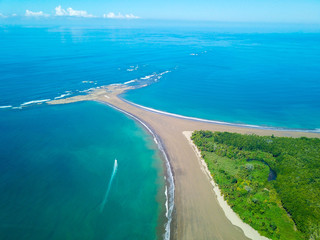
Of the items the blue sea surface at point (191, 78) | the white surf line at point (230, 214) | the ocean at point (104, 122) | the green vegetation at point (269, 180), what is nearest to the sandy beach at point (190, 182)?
the white surf line at point (230, 214)

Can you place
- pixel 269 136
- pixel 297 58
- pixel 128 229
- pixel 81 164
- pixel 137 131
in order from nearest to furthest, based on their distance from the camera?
pixel 128 229, pixel 81 164, pixel 269 136, pixel 137 131, pixel 297 58

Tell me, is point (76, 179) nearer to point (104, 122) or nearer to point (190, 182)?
point (190, 182)

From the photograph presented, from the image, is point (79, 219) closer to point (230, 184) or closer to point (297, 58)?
point (230, 184)

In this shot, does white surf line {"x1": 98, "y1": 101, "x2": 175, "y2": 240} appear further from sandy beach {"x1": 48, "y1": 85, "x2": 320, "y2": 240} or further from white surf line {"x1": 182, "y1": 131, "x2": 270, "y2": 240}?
white surf line {"x1": 182, "y1": 131, "x2": 270, "y2": 240}

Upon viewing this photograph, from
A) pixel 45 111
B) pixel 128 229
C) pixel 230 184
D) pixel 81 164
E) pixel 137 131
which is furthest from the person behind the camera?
pixel 45 111

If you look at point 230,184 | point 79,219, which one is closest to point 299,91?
point 230,184

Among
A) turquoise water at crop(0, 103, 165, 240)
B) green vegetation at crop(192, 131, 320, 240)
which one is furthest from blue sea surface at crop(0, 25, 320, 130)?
turquoise water at crop(0, 103, 165, 240)

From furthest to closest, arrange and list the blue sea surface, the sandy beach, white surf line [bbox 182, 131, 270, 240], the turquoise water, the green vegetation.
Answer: the blue sea surface, the turquoise water, the sandy beach, the green vegetation, white surf line [bbox 182, 131, 270, 240]

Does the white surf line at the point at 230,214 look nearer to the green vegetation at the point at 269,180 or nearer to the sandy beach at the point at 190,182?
the sandy beach at the point at 190,182
